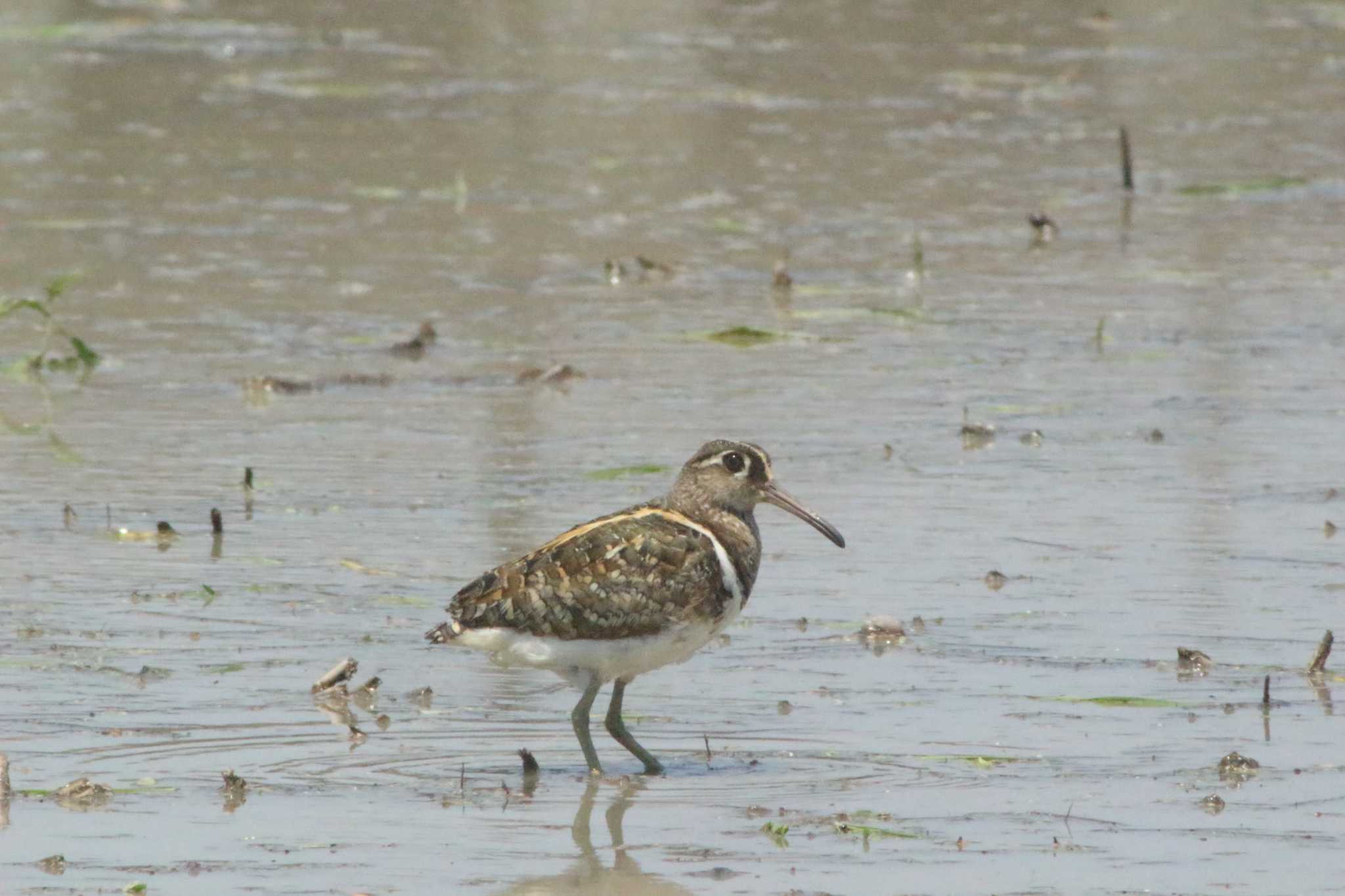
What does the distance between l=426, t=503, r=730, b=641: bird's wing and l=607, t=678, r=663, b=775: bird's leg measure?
0.33 metres

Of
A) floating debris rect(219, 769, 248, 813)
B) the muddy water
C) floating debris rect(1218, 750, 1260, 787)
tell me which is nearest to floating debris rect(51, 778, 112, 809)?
the muddy water

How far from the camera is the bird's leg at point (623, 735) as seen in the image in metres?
8.12

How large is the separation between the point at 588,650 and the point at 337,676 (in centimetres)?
97

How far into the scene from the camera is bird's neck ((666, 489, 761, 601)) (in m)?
8.49

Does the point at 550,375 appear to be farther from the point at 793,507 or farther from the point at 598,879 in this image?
the point at 598,879

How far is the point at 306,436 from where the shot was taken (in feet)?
41.7

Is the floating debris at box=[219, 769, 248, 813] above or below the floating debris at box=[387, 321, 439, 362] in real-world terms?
below

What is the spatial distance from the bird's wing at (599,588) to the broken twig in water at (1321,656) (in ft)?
6.78

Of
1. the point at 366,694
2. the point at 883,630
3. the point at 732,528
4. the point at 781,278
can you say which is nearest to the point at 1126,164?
the point at 781,278

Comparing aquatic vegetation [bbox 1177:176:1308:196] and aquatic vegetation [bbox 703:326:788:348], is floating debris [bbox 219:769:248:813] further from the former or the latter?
aquatic vegetation [bbox 1177:176:1308:196]

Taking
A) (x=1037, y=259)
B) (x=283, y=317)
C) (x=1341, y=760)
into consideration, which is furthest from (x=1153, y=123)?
(x=1341, y=760)

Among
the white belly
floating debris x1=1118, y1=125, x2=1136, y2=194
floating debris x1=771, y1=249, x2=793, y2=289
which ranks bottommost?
the white belly

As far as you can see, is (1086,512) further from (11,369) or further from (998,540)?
(11,369)

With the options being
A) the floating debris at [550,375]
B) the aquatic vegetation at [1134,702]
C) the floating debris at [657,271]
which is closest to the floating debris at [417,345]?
the floating debris at [550,375]
